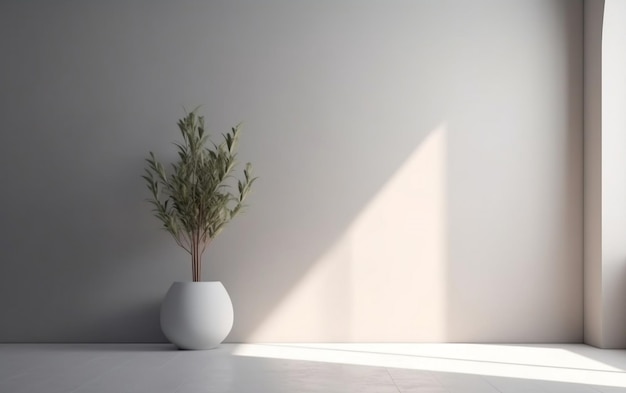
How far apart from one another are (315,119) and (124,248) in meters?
1.60

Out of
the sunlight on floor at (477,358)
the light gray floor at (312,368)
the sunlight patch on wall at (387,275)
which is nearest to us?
the light gray floor at (312,368)

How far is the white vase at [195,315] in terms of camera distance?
4.85 m

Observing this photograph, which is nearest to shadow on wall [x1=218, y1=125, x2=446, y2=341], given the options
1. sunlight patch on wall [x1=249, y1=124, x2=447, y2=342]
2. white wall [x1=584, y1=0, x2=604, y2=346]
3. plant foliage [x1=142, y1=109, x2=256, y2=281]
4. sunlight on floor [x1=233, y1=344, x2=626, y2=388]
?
sunlight patch on wall [x1=249, y1=124, x2=447, y2=342]

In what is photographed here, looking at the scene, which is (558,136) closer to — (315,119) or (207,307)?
(315,119)

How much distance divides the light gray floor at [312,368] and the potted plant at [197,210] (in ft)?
0.57

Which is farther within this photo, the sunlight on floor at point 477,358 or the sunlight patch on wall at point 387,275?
the sunlight patch on wall at point 387,275

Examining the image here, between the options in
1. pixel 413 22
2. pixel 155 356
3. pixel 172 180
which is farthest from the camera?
pixel 413 22

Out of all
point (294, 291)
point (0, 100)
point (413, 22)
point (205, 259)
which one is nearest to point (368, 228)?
point (294, 291)

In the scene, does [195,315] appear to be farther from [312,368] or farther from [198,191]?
[312,368]

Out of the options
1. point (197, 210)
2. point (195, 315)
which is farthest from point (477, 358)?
point (197, 210)

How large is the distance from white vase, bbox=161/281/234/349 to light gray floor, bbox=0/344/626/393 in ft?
0.35

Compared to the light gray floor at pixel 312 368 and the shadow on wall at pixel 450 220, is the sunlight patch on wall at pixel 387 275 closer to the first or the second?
the shadow on wall at pixel 450 220

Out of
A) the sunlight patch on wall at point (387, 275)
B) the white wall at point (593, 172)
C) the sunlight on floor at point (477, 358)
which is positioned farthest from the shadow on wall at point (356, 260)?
the white wall at point (593, 172)

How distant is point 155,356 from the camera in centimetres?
462
